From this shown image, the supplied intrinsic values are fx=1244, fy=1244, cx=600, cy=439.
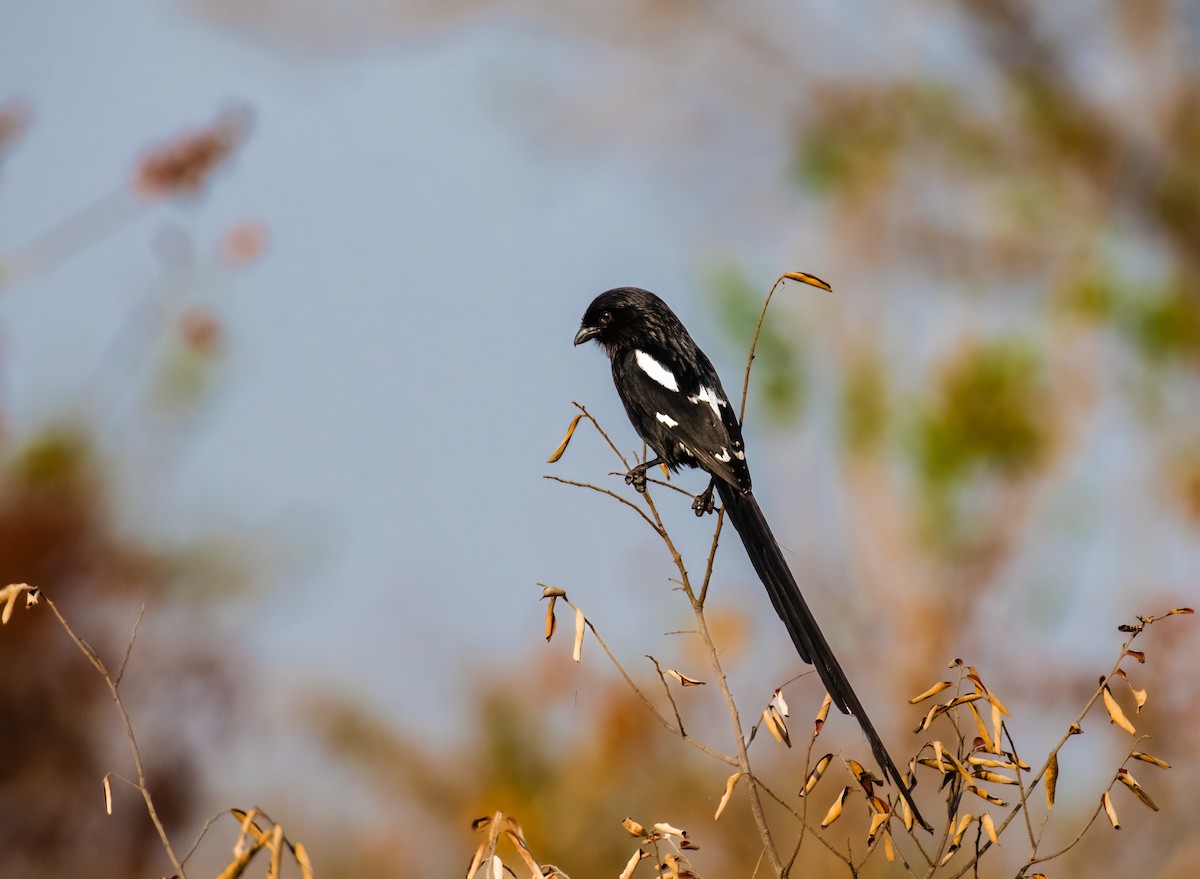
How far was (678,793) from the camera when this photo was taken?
6402 millimetres

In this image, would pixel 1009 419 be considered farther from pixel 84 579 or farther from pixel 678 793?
pixel 84 579

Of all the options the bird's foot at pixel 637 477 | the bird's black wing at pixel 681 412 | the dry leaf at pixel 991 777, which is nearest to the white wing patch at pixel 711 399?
the bird's black wing at pixel 681 412

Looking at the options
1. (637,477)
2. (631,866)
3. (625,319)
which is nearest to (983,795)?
(631,866)

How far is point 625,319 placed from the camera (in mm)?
3512

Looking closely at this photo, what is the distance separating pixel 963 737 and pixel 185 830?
434cm

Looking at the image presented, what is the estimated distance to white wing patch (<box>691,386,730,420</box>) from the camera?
3066mm

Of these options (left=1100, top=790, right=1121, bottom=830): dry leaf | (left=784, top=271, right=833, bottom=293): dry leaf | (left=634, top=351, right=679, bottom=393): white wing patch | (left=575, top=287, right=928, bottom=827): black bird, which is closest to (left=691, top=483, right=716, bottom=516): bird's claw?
(left=575, top=287, right=928, bottom=827): black bird

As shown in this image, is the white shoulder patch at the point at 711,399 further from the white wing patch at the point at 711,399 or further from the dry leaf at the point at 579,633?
the dry leaf at the point at 579,633

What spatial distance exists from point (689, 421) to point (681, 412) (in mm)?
55

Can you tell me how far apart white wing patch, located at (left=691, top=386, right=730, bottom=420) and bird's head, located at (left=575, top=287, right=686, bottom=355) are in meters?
0.29

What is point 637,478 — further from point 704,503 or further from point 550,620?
point 550,620

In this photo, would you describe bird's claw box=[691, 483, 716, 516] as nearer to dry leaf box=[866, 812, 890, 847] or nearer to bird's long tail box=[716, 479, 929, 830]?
bird's long tail box=[716, 479, 929, 830]

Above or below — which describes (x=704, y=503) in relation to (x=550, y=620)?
above

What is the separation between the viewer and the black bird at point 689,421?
229 centimetres
